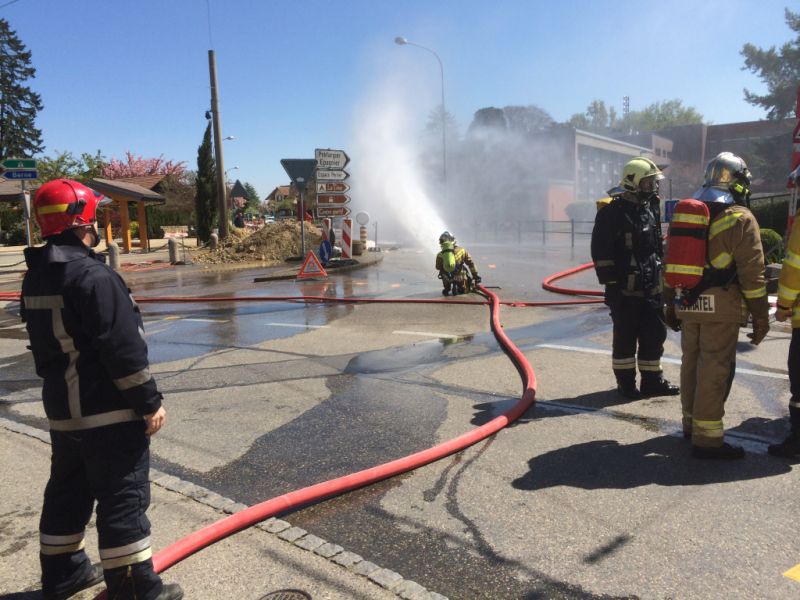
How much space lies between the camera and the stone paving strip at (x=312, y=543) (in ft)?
8.39

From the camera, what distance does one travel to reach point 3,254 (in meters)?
27.0

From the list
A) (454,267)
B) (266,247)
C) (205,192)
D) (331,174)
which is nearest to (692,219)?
(454,267)

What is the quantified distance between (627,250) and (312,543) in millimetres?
3396

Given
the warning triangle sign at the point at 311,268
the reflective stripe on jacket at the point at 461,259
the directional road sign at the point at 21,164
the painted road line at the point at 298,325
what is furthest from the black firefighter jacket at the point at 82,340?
the directional road sign at the point at 21,164

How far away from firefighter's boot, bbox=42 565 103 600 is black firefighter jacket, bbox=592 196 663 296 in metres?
3.90

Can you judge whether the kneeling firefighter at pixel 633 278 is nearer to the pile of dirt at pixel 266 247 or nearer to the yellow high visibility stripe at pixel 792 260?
the yellow high visibility stripe at pixel 792 260

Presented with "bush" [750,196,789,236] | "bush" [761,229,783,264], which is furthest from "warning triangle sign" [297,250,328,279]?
"bush" [750,196,789,236]

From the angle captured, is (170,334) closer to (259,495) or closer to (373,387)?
(373,387)

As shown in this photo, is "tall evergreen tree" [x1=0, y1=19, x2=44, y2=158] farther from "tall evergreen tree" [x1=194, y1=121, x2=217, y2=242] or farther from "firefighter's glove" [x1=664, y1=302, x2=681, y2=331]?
"firefighter's glove" [x1=664, y1=302, x2=681, y2=331]

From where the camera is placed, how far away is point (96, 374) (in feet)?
7.84

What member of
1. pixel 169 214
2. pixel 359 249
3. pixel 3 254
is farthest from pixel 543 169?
pixel 3 254

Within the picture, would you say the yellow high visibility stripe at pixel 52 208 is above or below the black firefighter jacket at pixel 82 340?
above

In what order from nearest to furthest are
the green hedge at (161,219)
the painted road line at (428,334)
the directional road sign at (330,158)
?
the painted road line at (428,334) < the directional road sign at (330,158) < the green hedge at (161,219)

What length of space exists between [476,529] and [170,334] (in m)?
6.49
